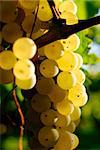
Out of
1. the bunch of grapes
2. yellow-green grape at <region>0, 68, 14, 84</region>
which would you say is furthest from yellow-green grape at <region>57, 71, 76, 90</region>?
yellow-green grape at <region>0, 68, 14, 84</region>

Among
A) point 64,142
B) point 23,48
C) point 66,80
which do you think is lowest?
point 64,142

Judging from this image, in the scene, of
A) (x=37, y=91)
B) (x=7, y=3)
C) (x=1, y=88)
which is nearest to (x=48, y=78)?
(x=37, y=91)

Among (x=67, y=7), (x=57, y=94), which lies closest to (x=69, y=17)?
(x=67, y=7)

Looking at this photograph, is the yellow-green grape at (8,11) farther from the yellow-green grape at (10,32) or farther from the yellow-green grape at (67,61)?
the yellow-green grape at (67,61)

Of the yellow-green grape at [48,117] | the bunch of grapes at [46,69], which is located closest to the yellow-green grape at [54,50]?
the bunch of grapes at [46,69]

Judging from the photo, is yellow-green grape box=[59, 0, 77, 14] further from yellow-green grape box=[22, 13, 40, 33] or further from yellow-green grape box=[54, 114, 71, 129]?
yellow-green grape box=[54, 114, 71, 129]

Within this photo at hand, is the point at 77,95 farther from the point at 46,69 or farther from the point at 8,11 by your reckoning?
the point at 8,11

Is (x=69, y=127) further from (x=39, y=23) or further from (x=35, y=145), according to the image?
(x=39, y=23)
